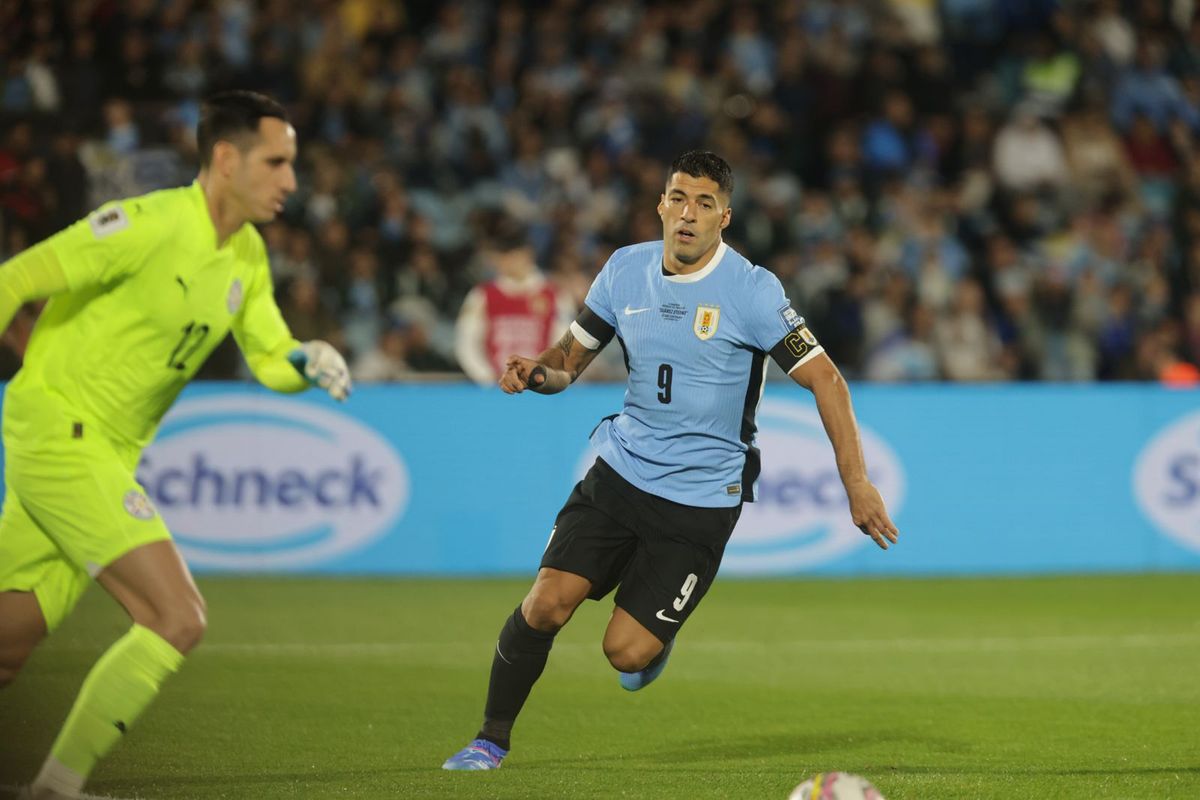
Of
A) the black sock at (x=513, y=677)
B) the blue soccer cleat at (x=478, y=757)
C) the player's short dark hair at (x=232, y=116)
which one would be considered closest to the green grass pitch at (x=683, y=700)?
the blue soccer cleat at (x=478, y=757)

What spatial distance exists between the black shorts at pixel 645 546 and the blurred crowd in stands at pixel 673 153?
6648 millimetres

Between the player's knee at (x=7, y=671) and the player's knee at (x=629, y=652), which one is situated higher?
the player's knee at (x=7, y=671)

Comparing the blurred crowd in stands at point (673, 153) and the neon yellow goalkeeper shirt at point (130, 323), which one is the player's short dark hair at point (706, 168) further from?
the blurred crowd in stands at point (673, 153)

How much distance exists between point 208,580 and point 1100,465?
7.07 metres

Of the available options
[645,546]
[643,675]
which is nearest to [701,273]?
[645,546]

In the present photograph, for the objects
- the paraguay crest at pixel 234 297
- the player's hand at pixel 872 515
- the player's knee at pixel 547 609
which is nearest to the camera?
the paraguay crest at pixel 234 297

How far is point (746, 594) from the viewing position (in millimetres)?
12977

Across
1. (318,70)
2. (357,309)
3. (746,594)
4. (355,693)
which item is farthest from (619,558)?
(318,70)

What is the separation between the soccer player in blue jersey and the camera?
679 centimetres

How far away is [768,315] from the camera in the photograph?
6723 mm

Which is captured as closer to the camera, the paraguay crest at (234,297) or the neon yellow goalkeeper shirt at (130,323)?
the neon yellow goalkeeper shirt at (130,323)

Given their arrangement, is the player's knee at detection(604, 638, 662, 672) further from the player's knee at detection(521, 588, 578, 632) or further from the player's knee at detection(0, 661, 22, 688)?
the player's knee at detection(0, 661, 22, 688)

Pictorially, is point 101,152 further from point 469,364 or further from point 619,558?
Answer: point 619,558

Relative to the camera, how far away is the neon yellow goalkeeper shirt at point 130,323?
5715mm
